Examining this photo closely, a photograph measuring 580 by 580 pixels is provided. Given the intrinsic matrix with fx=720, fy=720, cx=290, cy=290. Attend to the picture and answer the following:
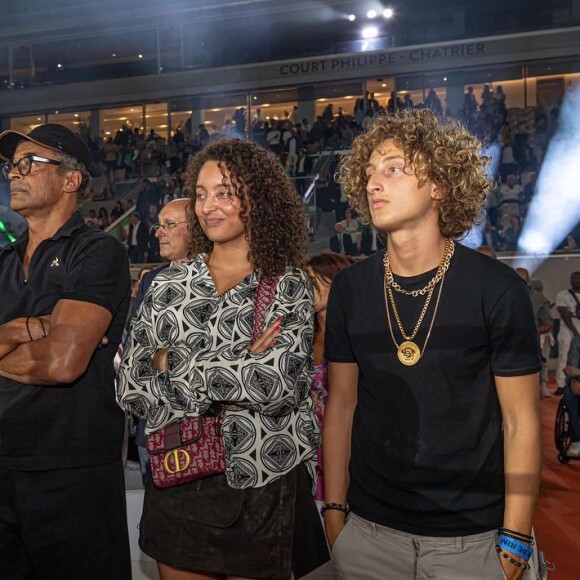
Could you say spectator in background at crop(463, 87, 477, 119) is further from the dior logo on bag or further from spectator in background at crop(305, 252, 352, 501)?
the dior logo on bag

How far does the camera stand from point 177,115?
77.1 ft

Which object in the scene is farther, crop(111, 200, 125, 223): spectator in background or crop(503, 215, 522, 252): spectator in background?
crop(111, 200, 125, 223): spectator in background

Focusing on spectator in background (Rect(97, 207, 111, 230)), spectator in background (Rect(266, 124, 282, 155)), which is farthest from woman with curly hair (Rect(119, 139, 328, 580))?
spectator in background (Rect(266, 124, 282, 155))

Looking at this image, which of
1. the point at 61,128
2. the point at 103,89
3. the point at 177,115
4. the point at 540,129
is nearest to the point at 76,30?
the point at 103,89

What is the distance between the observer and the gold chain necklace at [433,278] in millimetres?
1804

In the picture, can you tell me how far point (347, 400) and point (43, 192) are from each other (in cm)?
124

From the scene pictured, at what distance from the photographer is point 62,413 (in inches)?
85.9

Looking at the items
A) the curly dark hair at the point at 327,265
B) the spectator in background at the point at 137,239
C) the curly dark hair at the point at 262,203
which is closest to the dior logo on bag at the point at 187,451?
the curly dark hair at the point at 262,203

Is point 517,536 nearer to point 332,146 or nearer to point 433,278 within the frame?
point 433,278

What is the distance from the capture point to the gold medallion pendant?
5.73ft

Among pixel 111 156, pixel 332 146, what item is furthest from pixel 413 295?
pixel 111 156

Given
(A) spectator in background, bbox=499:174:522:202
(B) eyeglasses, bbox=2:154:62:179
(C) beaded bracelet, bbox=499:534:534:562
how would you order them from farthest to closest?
(A) spectator in background, bbox=499:174:522:202 < (B) eyeglasses, bbox=2:154:62:179 < (C) beaded bracelet, bbox=499:534:534:562

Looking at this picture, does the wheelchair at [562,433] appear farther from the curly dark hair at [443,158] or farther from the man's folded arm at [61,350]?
the man's folded arm at [61,350]

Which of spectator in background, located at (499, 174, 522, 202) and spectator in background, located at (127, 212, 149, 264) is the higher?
spectator in background, located at (499, 174, 522, 202)
